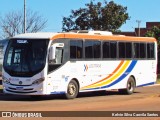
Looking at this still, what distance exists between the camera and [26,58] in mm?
23672

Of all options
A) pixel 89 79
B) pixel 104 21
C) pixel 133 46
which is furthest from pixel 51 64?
pixel 104 21

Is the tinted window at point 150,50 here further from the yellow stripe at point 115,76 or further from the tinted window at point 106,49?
the tinted window at point 106,49

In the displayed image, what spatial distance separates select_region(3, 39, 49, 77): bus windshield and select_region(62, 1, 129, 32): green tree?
80.9 ft

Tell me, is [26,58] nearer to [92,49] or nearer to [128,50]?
[92,49]

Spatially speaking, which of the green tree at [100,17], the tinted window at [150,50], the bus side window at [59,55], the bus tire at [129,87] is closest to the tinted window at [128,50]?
the bus tire at [129,87]

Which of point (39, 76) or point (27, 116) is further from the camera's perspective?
point (39, 76)

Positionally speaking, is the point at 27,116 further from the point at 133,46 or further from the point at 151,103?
the point at 133,46

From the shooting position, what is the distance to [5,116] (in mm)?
15594

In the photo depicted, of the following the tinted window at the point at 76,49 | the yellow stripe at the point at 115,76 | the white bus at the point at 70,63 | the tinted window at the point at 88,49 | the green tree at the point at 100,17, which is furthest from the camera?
the green tree at the point at 100,17

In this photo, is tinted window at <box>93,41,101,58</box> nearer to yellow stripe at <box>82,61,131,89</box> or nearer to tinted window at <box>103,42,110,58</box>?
tinted window at <box>103,42,110,58</box>

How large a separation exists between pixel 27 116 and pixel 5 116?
703 millimetres

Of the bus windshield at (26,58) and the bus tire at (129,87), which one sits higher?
the bus windshield at (26,58)

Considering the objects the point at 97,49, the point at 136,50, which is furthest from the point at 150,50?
the point at 97,49

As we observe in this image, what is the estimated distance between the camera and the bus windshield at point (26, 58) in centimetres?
2347
